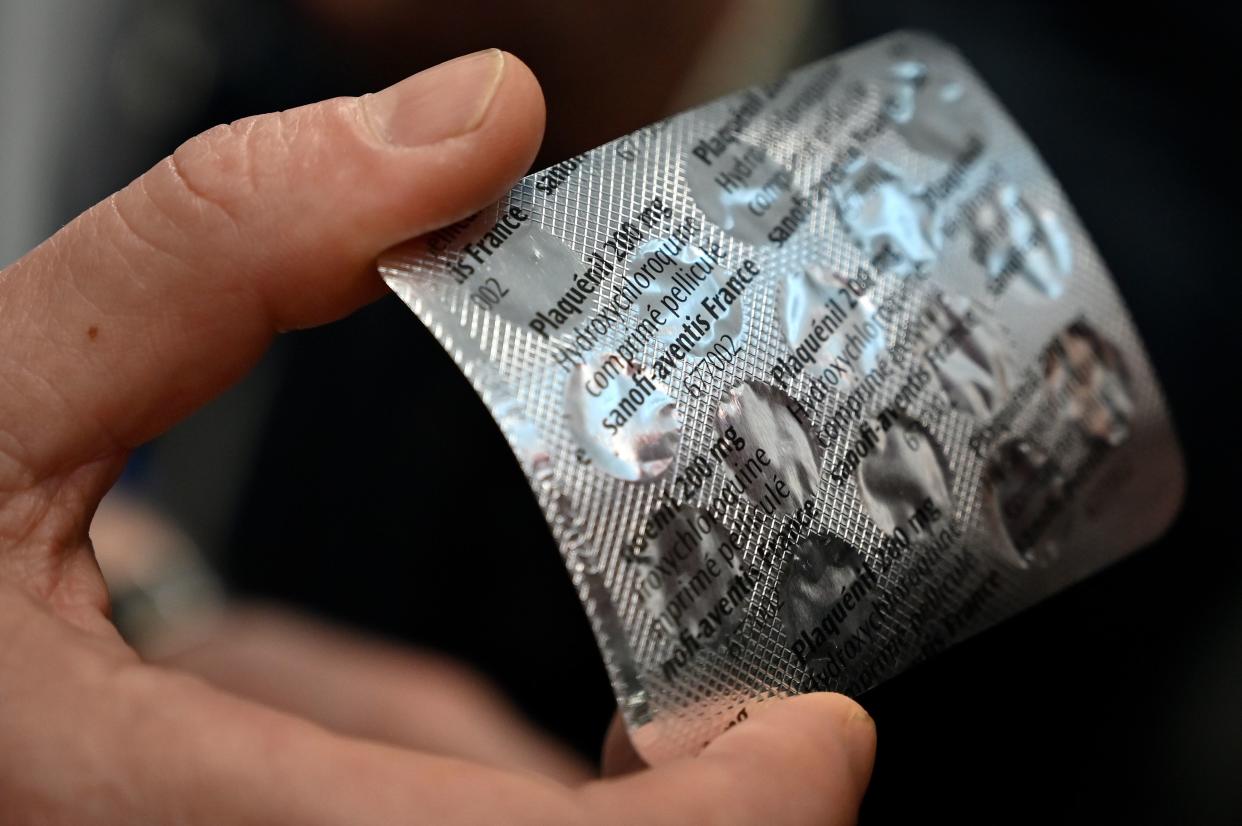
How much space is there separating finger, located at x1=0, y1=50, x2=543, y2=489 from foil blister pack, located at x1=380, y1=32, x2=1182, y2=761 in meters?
0.02

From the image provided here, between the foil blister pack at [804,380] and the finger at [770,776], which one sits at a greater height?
the foil blister pack at [804,380]

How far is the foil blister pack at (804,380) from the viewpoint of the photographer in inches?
14.1

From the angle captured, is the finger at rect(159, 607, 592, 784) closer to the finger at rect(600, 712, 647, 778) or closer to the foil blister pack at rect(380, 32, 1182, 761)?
the finger at rect(600, 712, 647, 778)

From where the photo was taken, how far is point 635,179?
41cm

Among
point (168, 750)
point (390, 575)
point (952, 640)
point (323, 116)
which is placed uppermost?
point (323, 116)

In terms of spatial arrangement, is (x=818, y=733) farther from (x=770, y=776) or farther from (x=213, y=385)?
(x=213, y=385)

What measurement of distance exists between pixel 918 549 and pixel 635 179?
21 centimetres

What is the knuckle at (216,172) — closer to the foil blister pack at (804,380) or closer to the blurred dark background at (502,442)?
the foil blister pack at (804,380)

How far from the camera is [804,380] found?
1.32ft

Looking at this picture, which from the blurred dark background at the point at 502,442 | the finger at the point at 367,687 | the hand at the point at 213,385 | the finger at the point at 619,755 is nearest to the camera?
the hand at the point at 213,385

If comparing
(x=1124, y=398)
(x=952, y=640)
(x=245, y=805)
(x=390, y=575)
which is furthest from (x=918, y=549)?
(x=390, y=575)

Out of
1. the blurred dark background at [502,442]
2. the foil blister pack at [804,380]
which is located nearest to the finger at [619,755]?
the foil blister pack at [804,380]

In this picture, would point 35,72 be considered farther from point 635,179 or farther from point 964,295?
point 964,295

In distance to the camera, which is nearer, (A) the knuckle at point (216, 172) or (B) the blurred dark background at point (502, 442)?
(A) the knuckle at point (216, 172)
